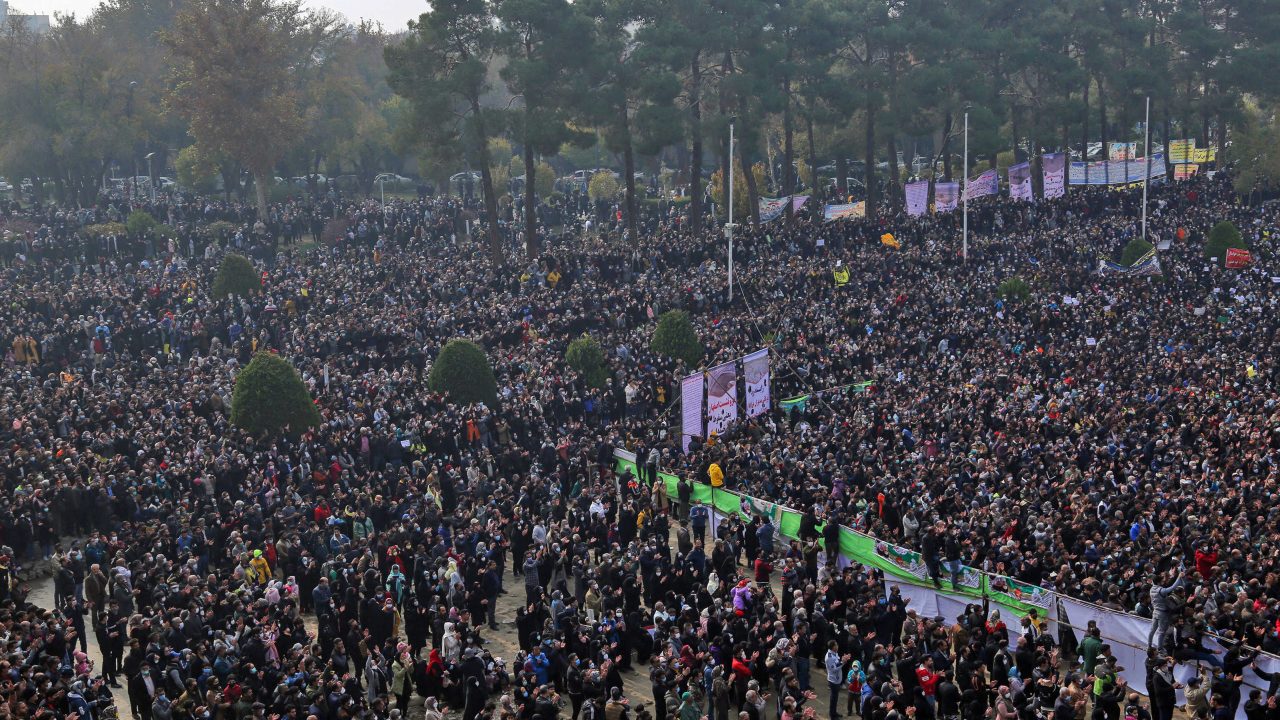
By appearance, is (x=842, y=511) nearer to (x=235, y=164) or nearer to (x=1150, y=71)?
(x=1150, y=71)

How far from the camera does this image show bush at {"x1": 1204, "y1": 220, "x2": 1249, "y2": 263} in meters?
44.6

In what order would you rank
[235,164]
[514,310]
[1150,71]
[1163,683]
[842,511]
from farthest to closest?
[235,164]
[1150,71]
[514,310]
[842,511]
[1163,683]

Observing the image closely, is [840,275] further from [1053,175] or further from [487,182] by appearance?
[487,182]

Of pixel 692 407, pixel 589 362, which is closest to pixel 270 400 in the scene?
pixel 589 362

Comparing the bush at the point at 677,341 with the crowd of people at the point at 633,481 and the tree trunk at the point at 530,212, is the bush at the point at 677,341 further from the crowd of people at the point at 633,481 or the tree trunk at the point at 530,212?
the tree trunk at the point at 530,212

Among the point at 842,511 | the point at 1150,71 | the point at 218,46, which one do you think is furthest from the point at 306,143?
the point at 842,511

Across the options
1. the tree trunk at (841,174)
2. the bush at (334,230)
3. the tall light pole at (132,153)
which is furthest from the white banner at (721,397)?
the tall light pole at (132,153)

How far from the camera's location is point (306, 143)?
69938mm

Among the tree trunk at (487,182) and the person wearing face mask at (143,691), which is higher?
the tree trunk at (487,182)

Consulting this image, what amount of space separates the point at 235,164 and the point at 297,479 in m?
41.7

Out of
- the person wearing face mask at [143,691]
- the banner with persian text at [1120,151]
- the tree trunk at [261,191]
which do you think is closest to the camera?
the person wearing face mask at [143,691]

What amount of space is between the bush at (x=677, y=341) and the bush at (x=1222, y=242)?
18603 mm

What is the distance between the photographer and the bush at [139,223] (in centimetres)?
5388

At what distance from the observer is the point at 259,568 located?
73.3 feet
